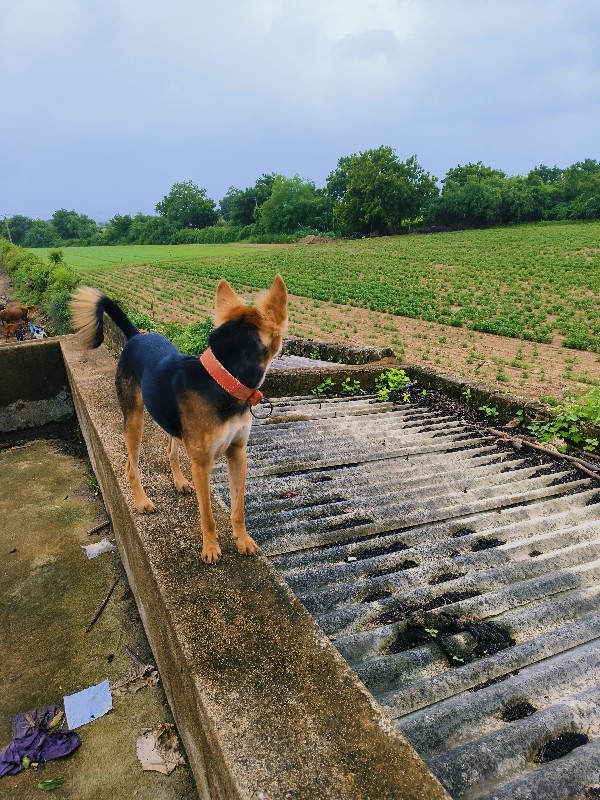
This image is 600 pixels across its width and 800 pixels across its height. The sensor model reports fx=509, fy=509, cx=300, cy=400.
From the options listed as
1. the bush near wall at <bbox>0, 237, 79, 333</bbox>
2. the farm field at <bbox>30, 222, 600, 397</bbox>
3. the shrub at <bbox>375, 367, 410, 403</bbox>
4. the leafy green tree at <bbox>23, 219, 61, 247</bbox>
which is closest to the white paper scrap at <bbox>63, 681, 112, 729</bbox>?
the shrub at <bbox>375, 367, 410, 403</bbox>

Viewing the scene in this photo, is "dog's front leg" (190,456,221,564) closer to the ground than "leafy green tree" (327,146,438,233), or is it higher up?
closer to the ground

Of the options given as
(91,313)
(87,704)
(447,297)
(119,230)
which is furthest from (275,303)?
(119,230)

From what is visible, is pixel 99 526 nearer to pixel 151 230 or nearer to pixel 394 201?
pixel 394 201

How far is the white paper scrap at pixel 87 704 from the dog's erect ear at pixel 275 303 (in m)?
2.29

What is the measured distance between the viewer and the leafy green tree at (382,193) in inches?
2329

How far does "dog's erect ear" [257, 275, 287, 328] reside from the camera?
233 centimetres

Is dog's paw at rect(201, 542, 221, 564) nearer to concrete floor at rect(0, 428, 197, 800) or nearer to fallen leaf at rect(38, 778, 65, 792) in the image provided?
concrete floor at rect(0, 428, 197, 800)

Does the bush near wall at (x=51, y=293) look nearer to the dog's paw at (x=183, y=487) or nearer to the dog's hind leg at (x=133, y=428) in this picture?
the dog's hind leg at (x=133, y=428)

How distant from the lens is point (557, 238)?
1687 inches

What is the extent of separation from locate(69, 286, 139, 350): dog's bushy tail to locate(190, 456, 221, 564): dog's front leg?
1.33m

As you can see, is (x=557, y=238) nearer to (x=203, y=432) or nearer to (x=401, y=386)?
(x=401, y=386)

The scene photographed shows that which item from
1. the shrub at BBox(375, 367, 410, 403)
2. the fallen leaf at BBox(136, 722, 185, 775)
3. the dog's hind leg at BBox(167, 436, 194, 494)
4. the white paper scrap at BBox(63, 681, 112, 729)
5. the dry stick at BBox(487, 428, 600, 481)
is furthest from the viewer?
the shrub at BBox(375, 367, 410, 403)

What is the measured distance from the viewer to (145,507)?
9.89 ft

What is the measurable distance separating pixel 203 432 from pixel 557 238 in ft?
158
